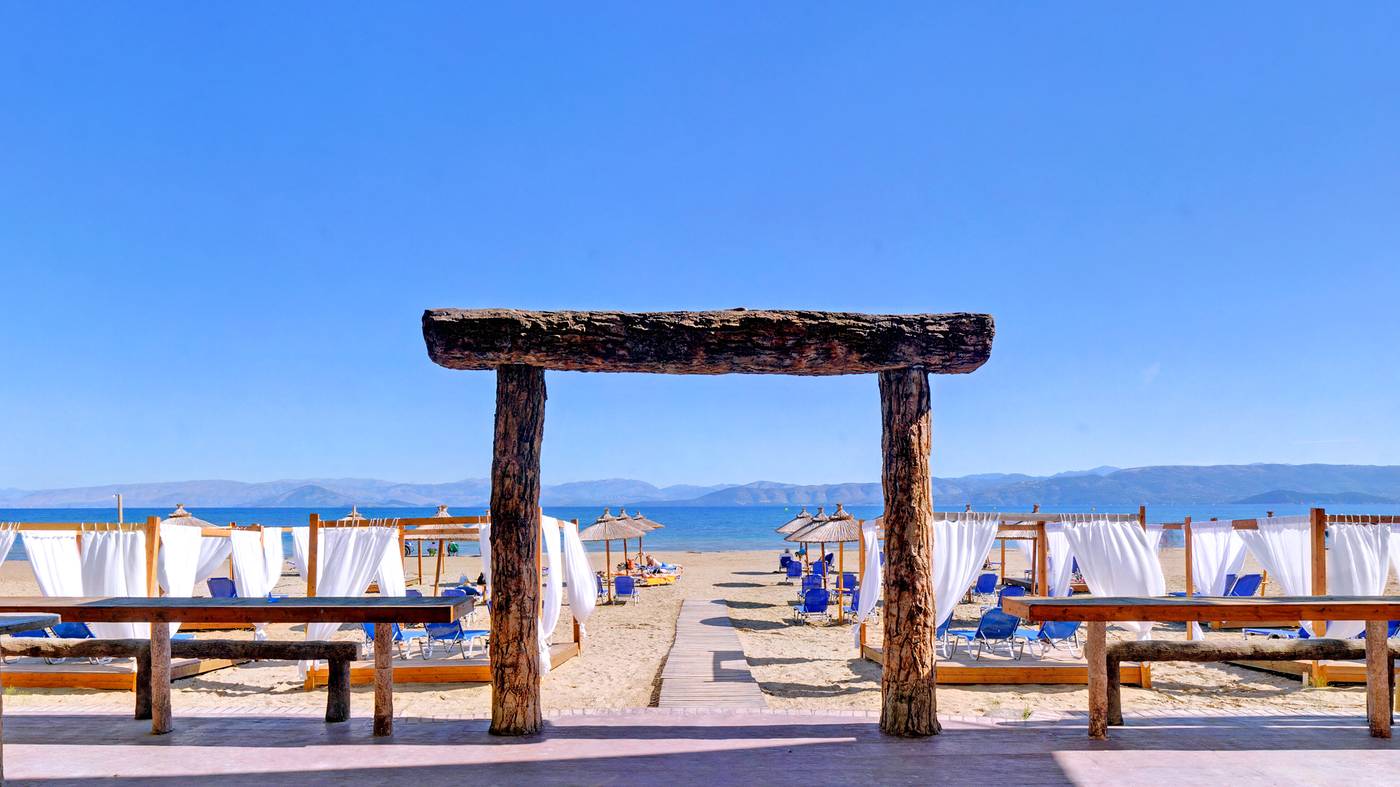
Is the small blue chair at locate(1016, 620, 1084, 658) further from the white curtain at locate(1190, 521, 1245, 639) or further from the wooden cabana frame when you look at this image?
the wooden cabana frame

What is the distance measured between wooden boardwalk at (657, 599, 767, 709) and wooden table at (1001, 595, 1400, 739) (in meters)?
2.57

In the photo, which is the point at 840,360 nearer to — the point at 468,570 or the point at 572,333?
the point at 572,333

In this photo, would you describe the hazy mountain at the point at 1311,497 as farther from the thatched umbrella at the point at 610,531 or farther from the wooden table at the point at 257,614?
the wooden table at the point at 257,614

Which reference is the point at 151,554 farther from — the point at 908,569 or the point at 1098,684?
the point at 1098,684

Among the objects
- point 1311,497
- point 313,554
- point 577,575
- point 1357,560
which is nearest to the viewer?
point 313,554

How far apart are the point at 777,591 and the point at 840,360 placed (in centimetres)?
1378

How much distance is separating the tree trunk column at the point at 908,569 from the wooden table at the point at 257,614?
262cm

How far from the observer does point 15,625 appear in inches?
160

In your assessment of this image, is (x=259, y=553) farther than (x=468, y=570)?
No

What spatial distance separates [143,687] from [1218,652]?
7.41 m

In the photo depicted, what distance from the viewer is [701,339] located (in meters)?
4.90

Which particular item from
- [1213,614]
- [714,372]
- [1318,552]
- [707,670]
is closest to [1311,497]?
[1318,552]

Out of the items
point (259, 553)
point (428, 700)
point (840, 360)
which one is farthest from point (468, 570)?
point (840, 360)

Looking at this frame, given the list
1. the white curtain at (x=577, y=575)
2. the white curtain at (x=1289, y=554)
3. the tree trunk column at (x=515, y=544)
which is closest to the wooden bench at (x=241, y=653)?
the tree trunk column at (x=515, y=544)
